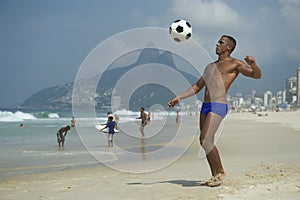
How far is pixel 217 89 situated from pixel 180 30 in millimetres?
1636

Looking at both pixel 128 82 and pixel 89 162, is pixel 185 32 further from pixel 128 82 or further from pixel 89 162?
pixel 128 82

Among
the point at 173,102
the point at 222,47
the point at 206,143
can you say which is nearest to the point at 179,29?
the point at 222,47

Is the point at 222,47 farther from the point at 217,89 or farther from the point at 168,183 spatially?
the point at 168,183

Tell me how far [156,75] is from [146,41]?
489 centimetres

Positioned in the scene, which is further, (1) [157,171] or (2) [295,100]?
(2) [295,100]

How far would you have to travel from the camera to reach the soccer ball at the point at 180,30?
6.60m

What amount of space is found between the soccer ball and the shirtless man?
0.98m

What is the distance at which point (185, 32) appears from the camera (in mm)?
6590

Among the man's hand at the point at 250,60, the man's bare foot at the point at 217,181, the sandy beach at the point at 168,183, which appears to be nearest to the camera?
the sandy beach at the point at 168,183

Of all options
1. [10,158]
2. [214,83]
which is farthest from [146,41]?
[10,158]

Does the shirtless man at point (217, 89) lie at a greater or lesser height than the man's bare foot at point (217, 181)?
greater

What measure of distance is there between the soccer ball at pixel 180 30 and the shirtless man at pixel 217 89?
38.5 inches

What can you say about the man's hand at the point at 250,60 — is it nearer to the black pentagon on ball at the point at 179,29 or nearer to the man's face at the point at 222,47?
the man's face at the point at 222,47

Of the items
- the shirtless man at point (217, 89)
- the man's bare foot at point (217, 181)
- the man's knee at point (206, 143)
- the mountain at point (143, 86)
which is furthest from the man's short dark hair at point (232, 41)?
the mountain at point (143, 86)
